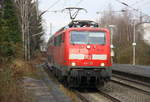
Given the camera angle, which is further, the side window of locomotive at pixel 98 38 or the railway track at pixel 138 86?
the railway track at pixel 138 86

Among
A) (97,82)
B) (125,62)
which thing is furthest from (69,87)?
(125,62)

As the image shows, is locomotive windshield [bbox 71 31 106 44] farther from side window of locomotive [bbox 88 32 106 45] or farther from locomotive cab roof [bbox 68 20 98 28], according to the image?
locomotive cab roof [bbox 68 20 98 28]

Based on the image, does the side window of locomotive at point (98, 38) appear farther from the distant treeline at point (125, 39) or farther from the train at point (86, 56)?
the distant treeline at point (125, 39)

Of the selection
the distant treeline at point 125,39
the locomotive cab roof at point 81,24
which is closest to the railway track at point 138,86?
the locomotive cab roof at point 81,24

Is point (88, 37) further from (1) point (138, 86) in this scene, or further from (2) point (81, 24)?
(1) point (138, 86)

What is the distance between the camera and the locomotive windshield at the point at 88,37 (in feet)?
54.4

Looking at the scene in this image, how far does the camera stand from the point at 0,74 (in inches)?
395

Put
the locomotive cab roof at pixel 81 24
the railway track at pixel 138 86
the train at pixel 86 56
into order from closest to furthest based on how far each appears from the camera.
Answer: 1. the train at pixel 86 56
2. the railway track at pixel 138 86
3. the locomotive cab roof at pixel 81 24

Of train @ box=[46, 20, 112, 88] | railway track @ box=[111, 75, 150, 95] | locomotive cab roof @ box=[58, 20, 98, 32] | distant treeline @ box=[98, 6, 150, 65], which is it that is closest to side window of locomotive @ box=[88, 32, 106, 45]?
train @ box=[46, 20, 112, 88]

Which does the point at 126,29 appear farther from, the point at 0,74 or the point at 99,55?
the point at 0,74

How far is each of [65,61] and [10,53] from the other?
4.46m

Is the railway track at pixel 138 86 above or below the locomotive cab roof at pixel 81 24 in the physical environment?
below

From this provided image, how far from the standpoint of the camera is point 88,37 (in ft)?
54.6

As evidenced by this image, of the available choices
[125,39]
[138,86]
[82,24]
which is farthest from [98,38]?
[125,39]
